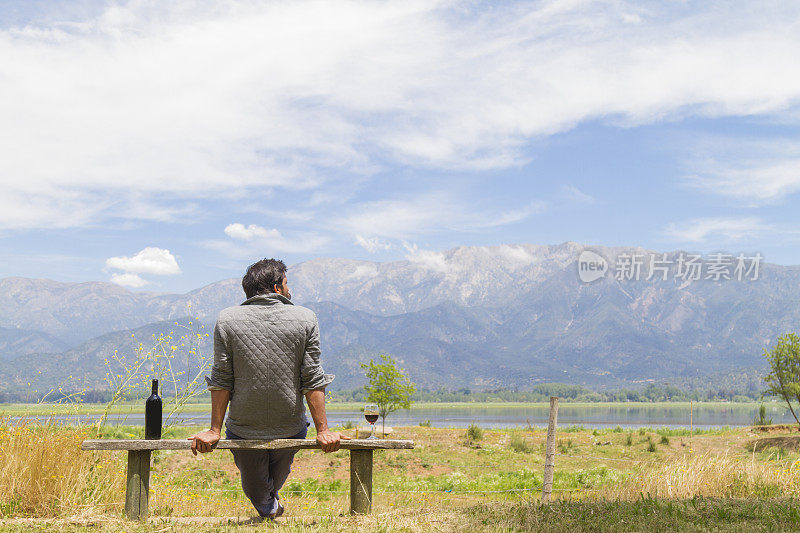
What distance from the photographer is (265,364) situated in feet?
14.5

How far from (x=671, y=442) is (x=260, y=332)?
24.2 m

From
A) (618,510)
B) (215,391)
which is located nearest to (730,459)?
(618,510)

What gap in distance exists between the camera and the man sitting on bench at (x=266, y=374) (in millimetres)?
4438

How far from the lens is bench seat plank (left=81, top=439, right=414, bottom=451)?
4.43m

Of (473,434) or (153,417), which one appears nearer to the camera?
(153,417)

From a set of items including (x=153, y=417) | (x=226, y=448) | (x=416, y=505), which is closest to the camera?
(x=226, y=448)

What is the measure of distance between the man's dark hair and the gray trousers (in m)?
1.05

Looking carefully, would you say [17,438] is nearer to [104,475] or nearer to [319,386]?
[104,475]

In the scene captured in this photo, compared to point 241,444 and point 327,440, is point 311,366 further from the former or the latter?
point 241,444

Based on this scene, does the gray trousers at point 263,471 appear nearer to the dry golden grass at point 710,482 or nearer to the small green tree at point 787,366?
the dry golden grass at point 710,482

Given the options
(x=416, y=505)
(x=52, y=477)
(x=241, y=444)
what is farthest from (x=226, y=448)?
(x=416, y=505)

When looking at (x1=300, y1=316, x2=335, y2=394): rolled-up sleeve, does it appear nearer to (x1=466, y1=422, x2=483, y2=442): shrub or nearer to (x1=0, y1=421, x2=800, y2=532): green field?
(x1=0, y1=421, x2=800, y2=532): green field

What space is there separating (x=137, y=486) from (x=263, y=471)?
3.32ft

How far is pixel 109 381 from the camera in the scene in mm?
7387
